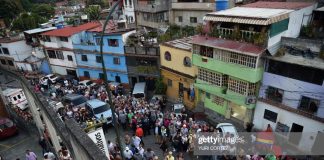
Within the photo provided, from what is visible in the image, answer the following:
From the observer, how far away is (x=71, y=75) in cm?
3506

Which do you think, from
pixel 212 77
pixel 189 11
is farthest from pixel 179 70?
pixel 189 11

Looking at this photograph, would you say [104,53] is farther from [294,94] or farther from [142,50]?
[294,94]

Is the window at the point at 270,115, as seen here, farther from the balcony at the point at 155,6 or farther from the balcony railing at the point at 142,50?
the balcony at the point at 155,6

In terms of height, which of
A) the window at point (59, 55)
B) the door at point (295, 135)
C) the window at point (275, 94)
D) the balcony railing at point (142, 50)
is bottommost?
the door at point (295, 135)

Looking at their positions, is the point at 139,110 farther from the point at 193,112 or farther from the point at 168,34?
the point at 168,34

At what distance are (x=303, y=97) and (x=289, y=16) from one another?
6029 mm

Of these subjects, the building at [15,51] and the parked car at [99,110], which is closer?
the parked car at [99,110]

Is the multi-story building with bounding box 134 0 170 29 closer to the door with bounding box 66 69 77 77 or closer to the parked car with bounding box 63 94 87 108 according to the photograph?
the door with bounding box 66 69 77 77

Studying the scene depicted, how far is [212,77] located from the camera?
20.1m

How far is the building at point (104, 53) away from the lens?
92.8 feet

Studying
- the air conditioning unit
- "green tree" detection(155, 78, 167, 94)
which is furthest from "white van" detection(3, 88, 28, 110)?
the air conditioning unit

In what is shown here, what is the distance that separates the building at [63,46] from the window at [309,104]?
26.6 meters

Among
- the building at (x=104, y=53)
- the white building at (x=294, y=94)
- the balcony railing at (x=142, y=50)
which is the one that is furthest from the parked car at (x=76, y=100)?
the white building at (x=294, y=94)

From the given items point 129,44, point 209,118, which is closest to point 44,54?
point 129,44
